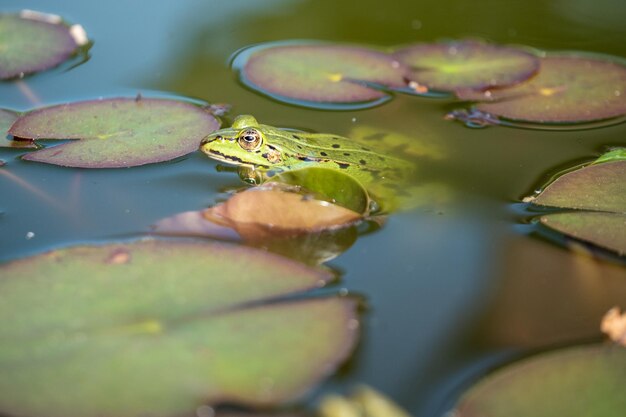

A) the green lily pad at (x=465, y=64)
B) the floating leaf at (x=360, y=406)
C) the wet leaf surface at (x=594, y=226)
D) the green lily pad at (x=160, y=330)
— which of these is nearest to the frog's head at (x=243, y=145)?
the green lily pad at (x=160, y=330)

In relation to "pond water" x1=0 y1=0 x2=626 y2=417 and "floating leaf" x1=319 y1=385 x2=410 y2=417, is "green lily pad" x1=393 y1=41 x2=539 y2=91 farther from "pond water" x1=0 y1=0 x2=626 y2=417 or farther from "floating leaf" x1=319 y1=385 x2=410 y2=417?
"floating leaf" x1=319 y1=385 x2=410 y2=417

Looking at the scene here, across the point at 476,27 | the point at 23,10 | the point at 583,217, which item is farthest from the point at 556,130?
the point at 23,10

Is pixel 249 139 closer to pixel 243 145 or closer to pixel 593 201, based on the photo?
pixel 243 145

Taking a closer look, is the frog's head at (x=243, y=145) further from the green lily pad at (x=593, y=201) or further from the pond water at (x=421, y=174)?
the green lily pad at (x=593, y=201)

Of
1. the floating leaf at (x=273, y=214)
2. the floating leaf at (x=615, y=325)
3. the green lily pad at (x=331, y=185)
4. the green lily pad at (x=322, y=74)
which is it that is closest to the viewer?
the floating leaf at (x=615, y=325)

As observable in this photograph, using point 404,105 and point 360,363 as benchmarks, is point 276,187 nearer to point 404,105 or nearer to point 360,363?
point 360,363

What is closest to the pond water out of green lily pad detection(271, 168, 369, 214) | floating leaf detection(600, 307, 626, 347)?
floating leaf detection(600, 307, 626, 347)

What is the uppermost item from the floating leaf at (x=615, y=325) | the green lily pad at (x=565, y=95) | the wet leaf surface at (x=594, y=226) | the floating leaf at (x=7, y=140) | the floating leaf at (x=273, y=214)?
the green lily pad at (x=565, y=95)
